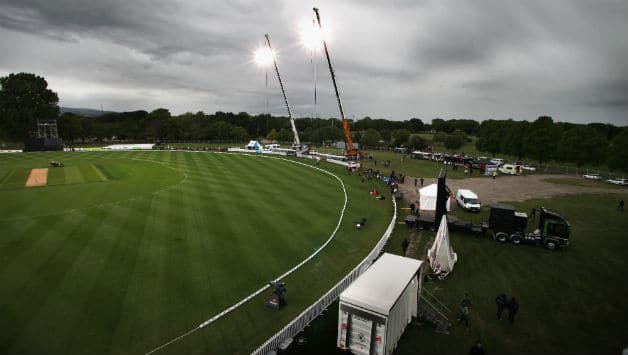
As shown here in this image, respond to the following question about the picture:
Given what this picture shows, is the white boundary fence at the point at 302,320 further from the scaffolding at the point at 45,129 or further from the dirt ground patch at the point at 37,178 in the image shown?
the scaffolding at the point at 45,129

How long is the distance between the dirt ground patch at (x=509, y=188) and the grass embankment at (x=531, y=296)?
470 inches

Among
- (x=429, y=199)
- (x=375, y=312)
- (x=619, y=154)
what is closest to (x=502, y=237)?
(x=429, y=199)

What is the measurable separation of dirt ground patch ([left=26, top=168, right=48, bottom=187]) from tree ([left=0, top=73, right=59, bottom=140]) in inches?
2504

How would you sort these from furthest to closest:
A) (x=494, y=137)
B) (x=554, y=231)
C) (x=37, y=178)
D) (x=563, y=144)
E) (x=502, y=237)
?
(x=494, y=137) < (x=563, y=144) < (x=37, y=178) < (x=502, y=237) < (x=554, y=231)

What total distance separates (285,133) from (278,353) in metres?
131

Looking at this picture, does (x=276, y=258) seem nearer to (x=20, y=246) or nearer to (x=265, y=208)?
(x=265, y=208)

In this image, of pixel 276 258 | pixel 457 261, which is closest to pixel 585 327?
pixel 457 261

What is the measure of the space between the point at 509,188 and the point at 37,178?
63689 millimetres

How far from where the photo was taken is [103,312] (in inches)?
514

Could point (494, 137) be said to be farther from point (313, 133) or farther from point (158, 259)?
point (158, 259)

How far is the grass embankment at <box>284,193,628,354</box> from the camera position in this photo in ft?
39.3

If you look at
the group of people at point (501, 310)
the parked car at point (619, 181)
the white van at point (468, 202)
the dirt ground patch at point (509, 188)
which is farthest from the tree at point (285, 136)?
the group of people at point (501, 310)

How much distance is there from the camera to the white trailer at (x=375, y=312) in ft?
33.9

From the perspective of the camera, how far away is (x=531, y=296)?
15352mm
